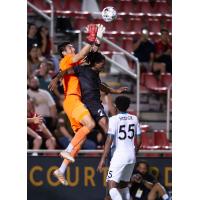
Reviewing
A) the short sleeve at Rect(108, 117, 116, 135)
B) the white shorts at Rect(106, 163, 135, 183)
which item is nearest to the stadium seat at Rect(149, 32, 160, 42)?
the white shorts at Rect(106, 163, 135, 183)

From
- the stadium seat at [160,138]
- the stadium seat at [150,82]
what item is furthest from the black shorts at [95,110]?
the stadium seat at [150,82]

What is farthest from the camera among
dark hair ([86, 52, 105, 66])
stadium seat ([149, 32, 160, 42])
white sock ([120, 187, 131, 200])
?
stadium seat ([149, 32, 160, 42])

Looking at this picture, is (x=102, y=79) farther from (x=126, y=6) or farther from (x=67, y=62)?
(x=67, y=62)

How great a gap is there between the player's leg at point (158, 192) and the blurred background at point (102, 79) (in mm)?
215

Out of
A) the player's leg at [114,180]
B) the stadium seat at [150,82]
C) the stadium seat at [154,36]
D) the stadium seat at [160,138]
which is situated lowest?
the player's leg at [114,180]

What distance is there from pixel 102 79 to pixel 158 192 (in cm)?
424

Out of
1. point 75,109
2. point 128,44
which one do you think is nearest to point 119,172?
point 75,109

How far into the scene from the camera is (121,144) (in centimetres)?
1576

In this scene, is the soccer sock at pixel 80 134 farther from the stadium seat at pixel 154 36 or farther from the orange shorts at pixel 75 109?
the stadium seat at pixel 154 36

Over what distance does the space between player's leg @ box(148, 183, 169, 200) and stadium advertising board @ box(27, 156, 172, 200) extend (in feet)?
2.26

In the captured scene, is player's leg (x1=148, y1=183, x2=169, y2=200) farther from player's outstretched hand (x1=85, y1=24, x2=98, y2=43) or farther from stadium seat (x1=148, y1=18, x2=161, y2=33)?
stadium seat (x1=148, y1=18, x2=161, y2=33)

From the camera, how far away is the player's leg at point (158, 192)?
17.7 m

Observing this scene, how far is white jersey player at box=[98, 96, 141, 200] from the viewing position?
51.3 feet

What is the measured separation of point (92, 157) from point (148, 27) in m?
6.06
